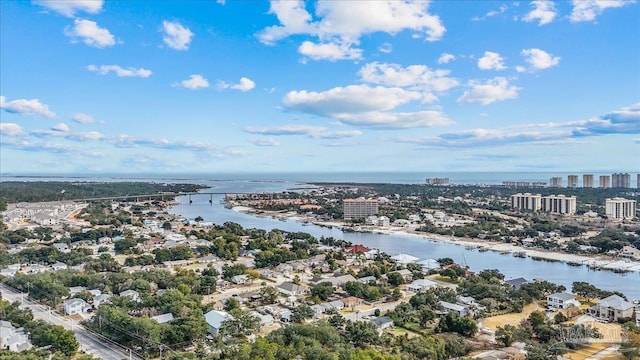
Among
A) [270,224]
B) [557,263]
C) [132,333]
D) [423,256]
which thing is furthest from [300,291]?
[270,224]

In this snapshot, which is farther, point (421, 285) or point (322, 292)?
point (421, 285)

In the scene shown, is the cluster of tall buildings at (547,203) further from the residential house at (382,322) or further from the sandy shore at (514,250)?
the residential house at (382,322)

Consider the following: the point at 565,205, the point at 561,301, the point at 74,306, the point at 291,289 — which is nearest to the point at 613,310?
the point at 561,301

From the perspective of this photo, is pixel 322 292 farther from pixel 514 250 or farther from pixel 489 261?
pixel 514 250

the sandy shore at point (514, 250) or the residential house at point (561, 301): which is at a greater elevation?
the residential house at point (561, 301)

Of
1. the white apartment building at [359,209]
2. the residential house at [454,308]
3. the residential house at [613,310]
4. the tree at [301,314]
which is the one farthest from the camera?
the white apartment building at [359,209]

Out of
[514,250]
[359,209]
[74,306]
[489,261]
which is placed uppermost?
[359,209]

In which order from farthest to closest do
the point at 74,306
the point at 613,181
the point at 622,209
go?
the point at 613,181
the point at 622,209
the point at 74,306

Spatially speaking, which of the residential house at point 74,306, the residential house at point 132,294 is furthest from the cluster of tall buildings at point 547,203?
the residential house at point 74,306
